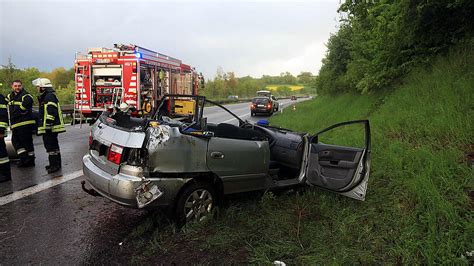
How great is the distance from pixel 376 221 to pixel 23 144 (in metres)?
6.08

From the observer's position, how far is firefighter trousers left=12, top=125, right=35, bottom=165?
250 inches

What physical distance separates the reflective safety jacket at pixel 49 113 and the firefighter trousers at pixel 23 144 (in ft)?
1.60

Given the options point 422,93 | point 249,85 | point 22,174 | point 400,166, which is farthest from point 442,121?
point 249,85

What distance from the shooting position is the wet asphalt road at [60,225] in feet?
10.4

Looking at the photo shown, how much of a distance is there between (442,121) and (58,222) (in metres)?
5.09

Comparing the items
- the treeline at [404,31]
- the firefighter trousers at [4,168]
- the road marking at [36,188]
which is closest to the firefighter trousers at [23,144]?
the firefighter trousers at [4,168]

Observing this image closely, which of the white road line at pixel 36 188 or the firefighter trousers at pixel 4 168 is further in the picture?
the firefighter trousers at pixel 4 168

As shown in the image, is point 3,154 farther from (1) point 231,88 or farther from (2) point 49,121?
(1) point 231,88

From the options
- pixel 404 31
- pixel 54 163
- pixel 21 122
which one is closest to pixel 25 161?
pixel 54 163

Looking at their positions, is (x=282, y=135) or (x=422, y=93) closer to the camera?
(x=282, y=135)

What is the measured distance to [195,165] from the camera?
3.62m

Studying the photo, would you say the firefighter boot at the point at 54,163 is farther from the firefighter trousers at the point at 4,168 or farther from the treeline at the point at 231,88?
the treeline at the point at 231,88

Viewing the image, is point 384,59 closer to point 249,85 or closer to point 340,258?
point 340,258

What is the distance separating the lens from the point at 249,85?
85.6m
